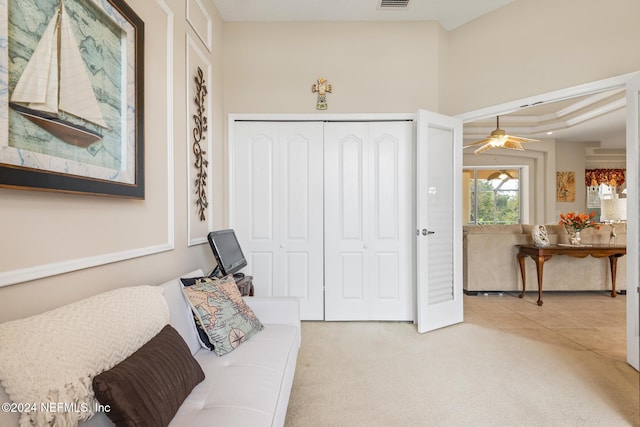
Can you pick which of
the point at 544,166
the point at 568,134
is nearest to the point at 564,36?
the point at 568,134

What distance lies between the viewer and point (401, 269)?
138 inches

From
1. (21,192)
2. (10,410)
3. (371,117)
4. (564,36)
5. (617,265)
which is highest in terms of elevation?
(564,36)

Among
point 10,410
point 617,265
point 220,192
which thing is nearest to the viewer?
point 10,410

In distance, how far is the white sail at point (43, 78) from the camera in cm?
108

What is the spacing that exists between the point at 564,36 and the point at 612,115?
382 cm

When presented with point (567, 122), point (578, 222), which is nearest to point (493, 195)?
point (567, 122)

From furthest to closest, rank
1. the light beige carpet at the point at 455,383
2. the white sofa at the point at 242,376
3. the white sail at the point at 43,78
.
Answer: the light beige carpet at the point at 455,383
the white sofa at the point at 242,376
the white sail at the point at 43,78

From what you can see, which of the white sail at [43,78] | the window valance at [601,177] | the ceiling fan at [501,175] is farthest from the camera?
the ceiling fan at [501,175]

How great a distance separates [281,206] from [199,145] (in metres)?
1.10

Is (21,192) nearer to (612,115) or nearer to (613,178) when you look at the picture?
(612,115)

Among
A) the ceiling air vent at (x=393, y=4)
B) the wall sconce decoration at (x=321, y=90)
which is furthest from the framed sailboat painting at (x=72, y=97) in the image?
the ceiling air vent at (x=393, y=4)

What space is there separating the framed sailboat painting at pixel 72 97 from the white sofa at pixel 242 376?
0.67m

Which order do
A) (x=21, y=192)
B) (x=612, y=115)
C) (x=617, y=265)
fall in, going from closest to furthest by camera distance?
(x=21, y=192) < (x=617, y=265) < (x=612, y=115)

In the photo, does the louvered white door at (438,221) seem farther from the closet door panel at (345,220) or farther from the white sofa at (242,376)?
the white sofa at (242,376)
